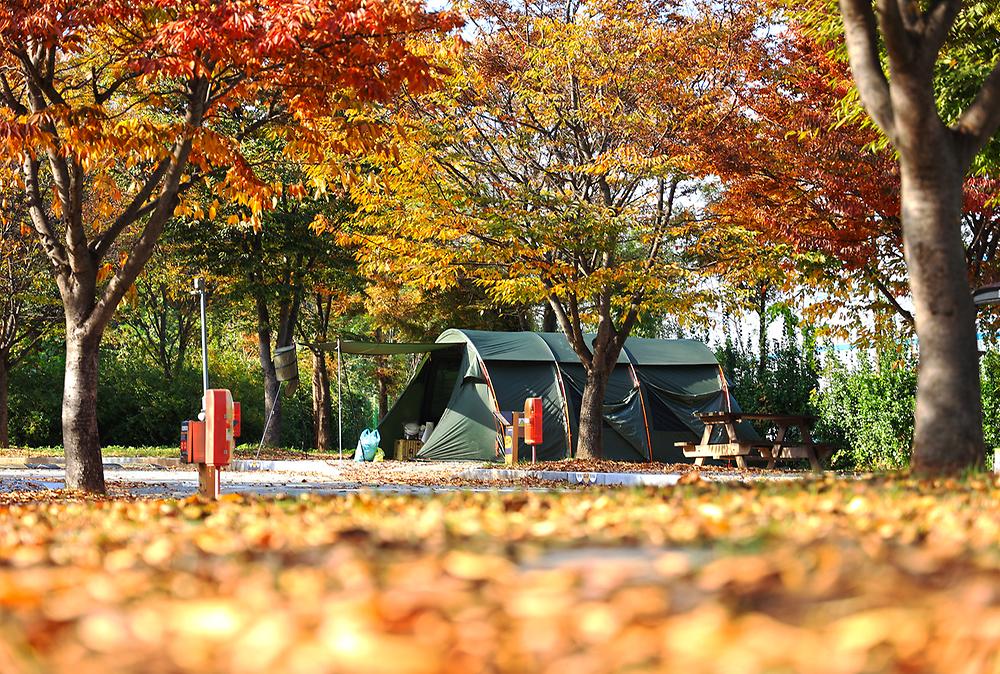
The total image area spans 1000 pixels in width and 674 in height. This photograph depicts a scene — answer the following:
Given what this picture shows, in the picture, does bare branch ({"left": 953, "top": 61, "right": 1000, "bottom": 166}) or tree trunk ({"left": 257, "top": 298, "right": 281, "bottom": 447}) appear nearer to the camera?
bare branch ({"left": 953, "top": 61, "right": 1000, "bottom": 166})

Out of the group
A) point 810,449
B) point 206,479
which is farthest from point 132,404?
point 206,479

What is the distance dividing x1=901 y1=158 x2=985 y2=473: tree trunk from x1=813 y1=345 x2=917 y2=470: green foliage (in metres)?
12.7

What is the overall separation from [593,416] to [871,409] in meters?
5.22

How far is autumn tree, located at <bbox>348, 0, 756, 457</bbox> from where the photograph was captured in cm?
1692

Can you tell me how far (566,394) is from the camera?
22297mm

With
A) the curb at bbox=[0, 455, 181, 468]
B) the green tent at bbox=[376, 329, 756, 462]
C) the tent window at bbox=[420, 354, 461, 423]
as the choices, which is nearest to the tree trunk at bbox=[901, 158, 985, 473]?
the green tent at bbox=[376, 329, 756, 462]

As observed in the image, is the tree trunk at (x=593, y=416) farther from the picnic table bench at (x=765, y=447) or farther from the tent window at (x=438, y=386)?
the tent window at (x=438, y=386)

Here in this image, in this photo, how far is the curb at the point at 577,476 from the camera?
14120 mm

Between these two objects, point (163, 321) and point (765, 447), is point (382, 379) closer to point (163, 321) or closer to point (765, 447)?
point (163, 321)

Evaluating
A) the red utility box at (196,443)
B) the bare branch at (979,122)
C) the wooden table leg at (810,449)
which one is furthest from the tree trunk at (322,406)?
the bare branch at (979,122)

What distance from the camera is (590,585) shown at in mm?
2922

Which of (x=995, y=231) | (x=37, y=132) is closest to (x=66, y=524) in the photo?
(x=37, y=132)

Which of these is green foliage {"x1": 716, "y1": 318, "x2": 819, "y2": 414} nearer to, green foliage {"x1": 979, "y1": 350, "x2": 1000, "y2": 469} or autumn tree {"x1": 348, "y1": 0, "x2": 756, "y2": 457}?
green foliage {"x1": 979, "y1": 350, "x2": 1000, "y2": 469}

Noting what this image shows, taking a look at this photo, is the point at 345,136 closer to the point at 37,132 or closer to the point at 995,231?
the point at 37,132
